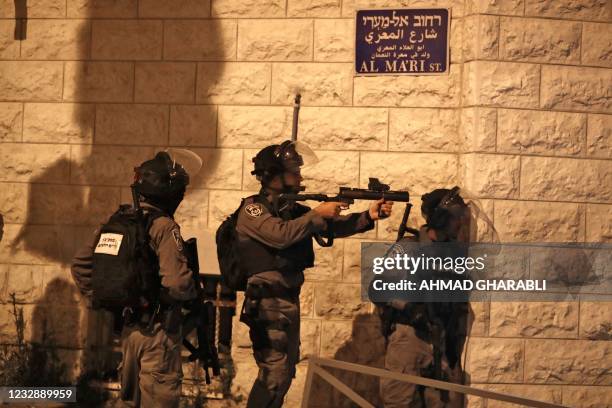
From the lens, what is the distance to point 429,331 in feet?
22.3

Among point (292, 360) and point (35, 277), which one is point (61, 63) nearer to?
point (35, 277)

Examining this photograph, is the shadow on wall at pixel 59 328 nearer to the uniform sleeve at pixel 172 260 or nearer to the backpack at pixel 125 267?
the backpack at pixel 125 267

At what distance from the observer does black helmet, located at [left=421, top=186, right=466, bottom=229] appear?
6973mm

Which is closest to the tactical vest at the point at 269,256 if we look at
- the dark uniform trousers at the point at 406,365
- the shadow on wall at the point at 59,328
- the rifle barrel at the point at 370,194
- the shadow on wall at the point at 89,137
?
the rifle barrel at the point at 370,194

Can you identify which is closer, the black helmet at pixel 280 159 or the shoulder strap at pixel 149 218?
the shoulder strap at pixel 149 218

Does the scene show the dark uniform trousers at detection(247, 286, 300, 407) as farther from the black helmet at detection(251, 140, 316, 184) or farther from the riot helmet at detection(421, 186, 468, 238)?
the riot helmet at detection(421, 186, 468, 238)

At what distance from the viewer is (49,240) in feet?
26.2

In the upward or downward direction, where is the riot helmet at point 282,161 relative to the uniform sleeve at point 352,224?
upward

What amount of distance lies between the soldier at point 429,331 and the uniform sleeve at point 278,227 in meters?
0.95

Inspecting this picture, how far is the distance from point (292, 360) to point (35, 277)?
2707 millimetres

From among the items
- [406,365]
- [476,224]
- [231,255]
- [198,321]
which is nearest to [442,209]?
[476,224]

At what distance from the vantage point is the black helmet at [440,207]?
6.97 m

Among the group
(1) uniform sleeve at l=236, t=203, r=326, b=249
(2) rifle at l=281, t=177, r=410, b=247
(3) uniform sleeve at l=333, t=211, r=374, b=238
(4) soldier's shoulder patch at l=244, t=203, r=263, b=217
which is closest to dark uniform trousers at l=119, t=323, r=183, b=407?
(1) uniform sleeve at l=236, t=203, r=326, b=249

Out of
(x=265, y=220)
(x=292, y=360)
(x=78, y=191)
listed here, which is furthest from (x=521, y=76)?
(x=78, y=191)
